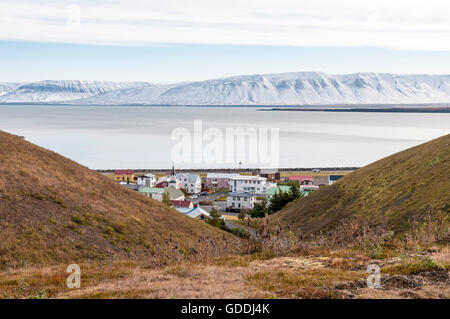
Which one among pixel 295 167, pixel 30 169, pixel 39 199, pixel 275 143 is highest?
pixel 275 143

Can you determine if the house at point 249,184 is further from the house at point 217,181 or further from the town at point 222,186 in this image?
the house at point 217,181

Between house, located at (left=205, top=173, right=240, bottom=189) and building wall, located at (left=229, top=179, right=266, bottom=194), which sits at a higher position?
house, located at (left=205, top=173, right=240, bottom=189)

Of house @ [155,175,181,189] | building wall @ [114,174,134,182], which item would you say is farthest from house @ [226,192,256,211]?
building wall @ [114,174,134,182]

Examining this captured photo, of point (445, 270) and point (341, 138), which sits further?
point (341, 138)

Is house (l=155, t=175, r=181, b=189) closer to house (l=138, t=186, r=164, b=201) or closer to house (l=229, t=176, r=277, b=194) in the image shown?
house (l=138, t=186, r=164, b=201)

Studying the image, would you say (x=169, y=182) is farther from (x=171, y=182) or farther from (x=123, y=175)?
(x=123, y=175)
